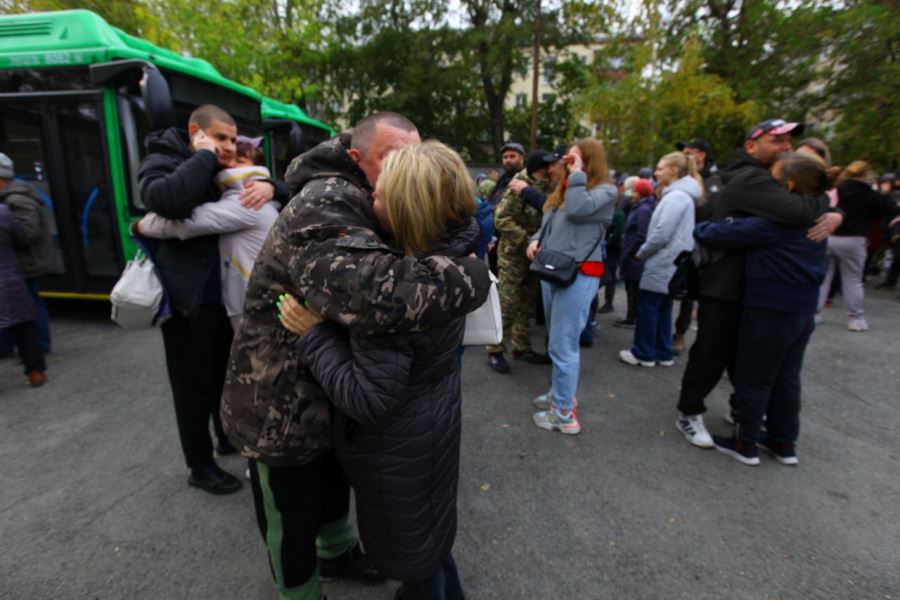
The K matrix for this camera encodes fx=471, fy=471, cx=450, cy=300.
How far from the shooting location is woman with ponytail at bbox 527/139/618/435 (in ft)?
10.5

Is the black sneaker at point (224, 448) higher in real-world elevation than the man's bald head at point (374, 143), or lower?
lower

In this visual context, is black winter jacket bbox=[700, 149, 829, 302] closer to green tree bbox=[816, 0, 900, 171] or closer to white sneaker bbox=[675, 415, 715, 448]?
white sneaker bbox=[675, 415, 715, 448]

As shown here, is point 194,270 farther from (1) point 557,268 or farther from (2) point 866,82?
(2) point 866,82

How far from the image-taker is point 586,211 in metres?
3.16

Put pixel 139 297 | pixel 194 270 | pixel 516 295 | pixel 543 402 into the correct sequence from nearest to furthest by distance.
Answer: pixel 139 297, pixel 194 270, pixel 543 402, pixel 516 295

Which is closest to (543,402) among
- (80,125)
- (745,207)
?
(745,207)

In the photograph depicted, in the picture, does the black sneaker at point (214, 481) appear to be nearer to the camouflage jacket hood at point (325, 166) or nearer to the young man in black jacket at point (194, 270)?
the young man in black jacket at point (194, 270)

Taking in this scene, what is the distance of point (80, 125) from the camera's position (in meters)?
5.32

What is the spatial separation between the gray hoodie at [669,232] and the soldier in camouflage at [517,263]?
106 cm

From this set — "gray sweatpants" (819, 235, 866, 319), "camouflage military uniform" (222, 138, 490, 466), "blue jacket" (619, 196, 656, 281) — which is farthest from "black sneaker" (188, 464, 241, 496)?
"gray sweatpants" (819, 235, 866, 319)

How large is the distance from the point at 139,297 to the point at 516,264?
10.9 ft

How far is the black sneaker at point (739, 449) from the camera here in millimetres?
3096

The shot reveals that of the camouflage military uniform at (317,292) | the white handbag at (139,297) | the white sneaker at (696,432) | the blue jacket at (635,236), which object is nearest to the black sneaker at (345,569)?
the camouflage military uniform at (317,292)

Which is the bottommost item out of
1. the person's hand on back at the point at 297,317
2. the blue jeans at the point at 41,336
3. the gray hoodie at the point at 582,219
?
the blue jeans at the point at 41,336
